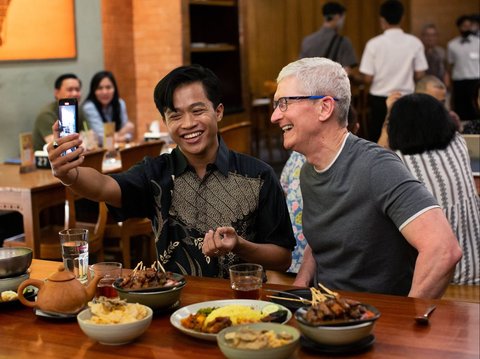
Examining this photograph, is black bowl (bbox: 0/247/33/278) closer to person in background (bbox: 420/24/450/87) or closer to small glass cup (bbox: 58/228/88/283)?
small glass cup (bbox: 58/228/88/283)

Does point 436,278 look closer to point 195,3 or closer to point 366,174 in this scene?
point 366,174

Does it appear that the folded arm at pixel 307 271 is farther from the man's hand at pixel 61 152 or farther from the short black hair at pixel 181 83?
the man's hand at pixel 61 152

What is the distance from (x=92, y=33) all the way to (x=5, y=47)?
116 cm

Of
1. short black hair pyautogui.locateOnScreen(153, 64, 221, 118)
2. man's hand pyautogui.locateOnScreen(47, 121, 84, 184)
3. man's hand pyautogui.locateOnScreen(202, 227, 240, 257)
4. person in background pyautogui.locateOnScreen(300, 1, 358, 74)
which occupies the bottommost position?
man's hand pyautogui.locateOnScreen(202, 227, 240, 257)

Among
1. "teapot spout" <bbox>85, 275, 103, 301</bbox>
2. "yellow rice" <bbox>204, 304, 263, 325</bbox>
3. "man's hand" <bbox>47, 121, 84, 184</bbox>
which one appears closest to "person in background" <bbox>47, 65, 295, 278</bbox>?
"man's hand" <bbox>47, 121, 84, 184</bbox>

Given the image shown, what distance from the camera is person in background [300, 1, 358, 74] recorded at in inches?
339

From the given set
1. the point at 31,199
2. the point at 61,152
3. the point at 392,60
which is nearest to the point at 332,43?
the point at 392,60

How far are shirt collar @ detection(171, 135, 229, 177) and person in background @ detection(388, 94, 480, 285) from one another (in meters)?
1.19

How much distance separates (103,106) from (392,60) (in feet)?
9.86

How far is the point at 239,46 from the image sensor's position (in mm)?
9414

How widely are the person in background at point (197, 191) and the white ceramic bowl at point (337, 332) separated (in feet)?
2.93

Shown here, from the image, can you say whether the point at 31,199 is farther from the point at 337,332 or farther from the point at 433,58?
the point at 433,58

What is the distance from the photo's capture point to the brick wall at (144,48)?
8070 millimetres

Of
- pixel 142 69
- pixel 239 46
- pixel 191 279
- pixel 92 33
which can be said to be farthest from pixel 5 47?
pixel 191 279
